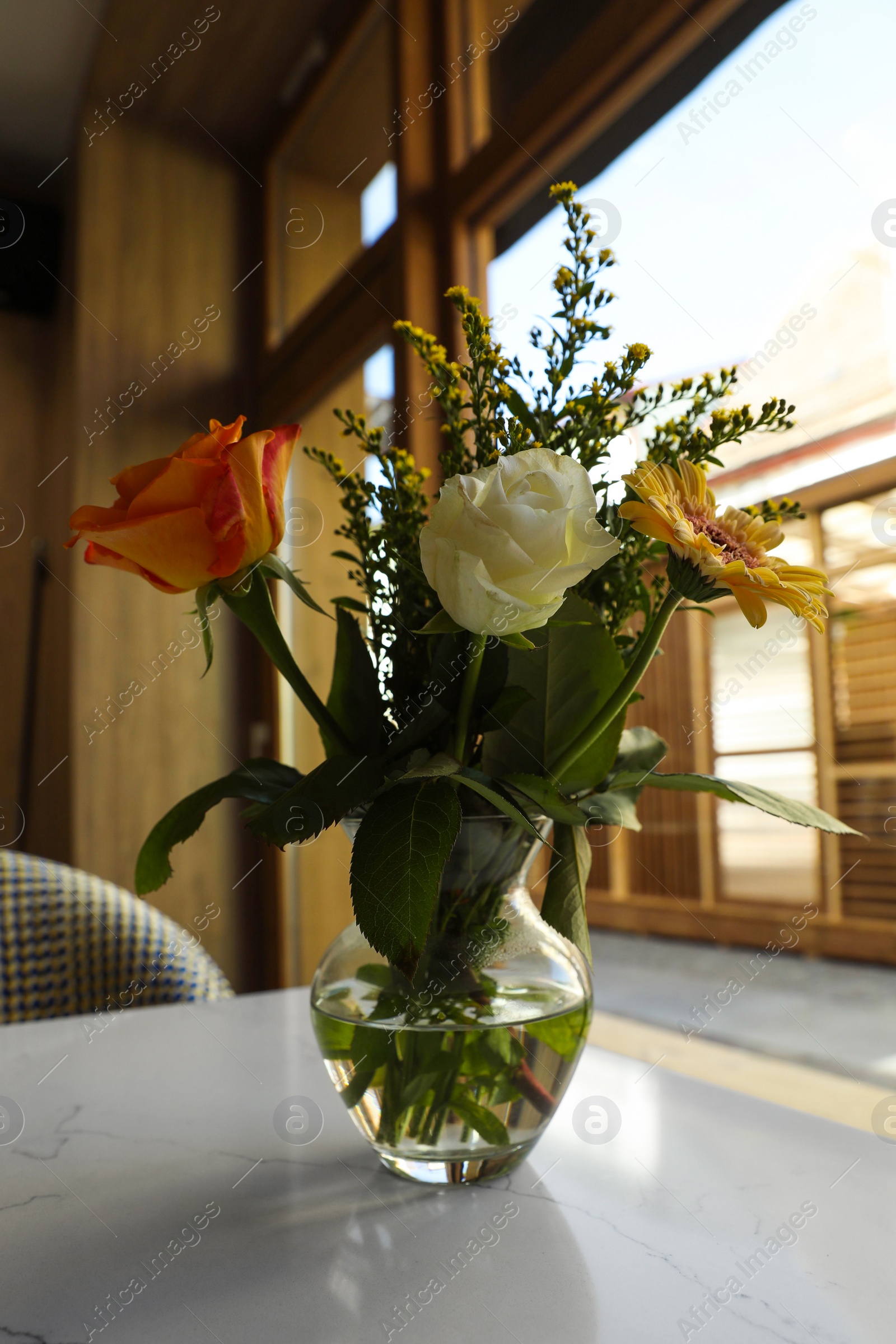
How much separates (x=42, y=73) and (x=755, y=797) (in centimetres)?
303

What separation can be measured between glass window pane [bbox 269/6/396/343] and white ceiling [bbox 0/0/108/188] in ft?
1.87

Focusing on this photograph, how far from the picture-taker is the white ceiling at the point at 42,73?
7.86ft

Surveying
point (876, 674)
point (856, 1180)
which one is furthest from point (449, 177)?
point (856, 1180)

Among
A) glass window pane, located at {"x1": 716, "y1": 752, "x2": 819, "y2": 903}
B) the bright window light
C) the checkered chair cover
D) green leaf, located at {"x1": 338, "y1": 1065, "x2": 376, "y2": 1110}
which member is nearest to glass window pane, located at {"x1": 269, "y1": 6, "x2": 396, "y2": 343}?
the bright window light

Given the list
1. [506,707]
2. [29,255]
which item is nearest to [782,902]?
[506,707]

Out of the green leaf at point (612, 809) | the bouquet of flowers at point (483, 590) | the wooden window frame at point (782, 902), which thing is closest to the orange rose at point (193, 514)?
the bouquet of flowers at point (483, 590)

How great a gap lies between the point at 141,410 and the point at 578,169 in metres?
1.68

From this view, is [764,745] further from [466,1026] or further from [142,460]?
[142,460]

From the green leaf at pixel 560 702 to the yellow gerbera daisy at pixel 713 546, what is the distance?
0.06 metres

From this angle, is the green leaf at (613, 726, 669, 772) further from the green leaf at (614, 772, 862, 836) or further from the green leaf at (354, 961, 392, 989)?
the green leaf at (354, 961, 392, 989)

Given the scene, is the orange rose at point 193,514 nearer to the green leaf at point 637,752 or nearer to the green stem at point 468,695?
the green stem at point 468,695

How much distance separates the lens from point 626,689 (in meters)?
0.47

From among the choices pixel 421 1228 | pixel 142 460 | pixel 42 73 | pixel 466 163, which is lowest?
pixel 421 1228

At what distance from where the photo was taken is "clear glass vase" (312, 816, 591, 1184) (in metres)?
0.49
